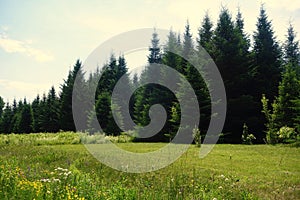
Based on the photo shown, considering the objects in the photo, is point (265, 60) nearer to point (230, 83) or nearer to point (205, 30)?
point (230, 83)

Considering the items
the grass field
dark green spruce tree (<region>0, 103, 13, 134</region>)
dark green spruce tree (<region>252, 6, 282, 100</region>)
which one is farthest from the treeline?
dark green spruce tree (<region>0, 103, 13, 134</region>)

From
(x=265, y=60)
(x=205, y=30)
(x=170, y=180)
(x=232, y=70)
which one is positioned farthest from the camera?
(x=205, y=30)

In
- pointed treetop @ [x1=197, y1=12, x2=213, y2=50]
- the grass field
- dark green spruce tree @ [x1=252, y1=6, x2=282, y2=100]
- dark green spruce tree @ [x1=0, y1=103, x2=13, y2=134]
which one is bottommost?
the grass field

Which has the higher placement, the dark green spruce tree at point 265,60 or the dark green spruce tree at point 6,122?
the dark green spruce tree at point 265,60

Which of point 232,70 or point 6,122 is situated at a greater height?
point 232,70

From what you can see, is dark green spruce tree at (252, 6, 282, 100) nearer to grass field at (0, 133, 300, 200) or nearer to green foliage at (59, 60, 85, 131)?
grass field at (0, 133, 300, 200)

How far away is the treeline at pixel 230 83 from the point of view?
1697 cm

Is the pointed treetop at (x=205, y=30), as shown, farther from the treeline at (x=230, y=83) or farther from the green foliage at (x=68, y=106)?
the green foliage at (x=68, y=106)

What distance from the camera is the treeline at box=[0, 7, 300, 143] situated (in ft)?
55.7

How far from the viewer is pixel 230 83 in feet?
69.2

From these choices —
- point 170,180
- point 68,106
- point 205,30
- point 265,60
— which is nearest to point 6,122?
point 68,106

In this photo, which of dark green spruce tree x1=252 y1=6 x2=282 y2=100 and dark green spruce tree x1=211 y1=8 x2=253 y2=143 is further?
dark green spruce tree x1=252 y1=6 x2=282 y2=100

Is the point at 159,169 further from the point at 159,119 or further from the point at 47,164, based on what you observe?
the point at 159,119

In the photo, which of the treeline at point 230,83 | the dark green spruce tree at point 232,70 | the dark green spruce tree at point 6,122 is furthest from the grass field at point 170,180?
the dark green spruce tree at point 6,122
